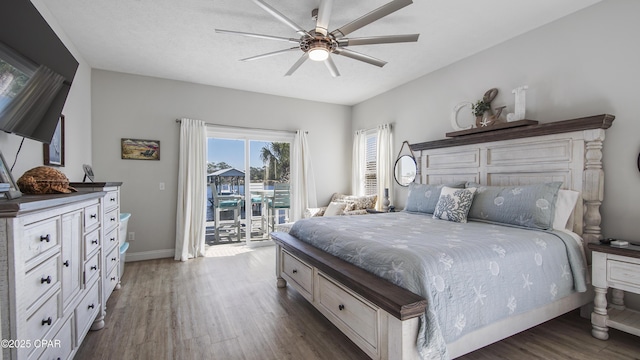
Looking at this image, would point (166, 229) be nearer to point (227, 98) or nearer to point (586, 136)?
point (227, 98)

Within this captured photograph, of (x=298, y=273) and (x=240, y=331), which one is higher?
(x=298, y=273)

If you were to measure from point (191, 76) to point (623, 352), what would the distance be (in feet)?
17.7

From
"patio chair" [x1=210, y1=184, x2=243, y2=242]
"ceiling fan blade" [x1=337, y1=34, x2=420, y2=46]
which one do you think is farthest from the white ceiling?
"patio chair" [x1=210, y1=184, x2=243, y2=242]

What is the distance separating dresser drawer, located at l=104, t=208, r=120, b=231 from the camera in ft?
8.52

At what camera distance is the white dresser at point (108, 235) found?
2338mm

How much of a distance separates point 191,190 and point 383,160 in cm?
322

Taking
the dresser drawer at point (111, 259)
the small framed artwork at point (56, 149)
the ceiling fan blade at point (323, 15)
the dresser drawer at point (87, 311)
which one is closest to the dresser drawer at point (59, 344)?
the dresser drawer at point (87, 311)

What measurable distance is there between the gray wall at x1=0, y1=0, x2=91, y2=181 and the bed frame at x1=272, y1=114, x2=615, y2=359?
7.28ft

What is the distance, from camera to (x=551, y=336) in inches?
86.6

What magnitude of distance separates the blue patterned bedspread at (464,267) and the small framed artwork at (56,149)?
260cm

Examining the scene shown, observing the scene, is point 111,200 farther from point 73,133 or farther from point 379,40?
point 379,40

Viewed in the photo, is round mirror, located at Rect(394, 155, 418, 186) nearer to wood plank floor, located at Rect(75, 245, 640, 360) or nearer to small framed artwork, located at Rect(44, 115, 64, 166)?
wood plank floor, located at Rect(75, 245, 640, 360)

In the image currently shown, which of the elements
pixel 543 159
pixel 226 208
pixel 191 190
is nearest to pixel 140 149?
pixel 191 190

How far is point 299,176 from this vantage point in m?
5.44
